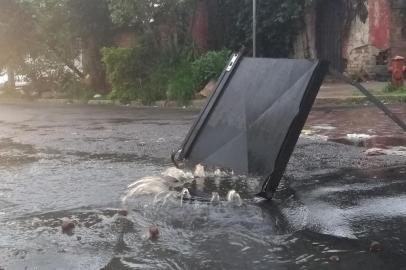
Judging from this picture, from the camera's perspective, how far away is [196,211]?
5223mm

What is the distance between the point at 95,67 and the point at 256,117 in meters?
17.3

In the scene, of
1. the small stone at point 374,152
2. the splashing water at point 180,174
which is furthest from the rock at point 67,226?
the small stone at point 374,152

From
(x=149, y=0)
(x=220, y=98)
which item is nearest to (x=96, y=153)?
(x=220, y=98)

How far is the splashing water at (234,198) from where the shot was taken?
5.44 metres

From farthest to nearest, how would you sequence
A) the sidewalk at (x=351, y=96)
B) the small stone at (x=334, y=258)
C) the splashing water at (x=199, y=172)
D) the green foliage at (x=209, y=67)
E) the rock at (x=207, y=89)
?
the green foliage at (x=209, y=67) → the rock at (x=207, y=89) → the sidewalk at (x=351, y=96) → the splashing water at (x=199, y=172) → the small stone at (x=334, y=258)

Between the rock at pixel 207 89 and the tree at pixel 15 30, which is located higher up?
the tree at pixel 15 30

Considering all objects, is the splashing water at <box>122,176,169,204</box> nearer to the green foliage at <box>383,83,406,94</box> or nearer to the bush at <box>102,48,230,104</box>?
the green foliage at <box>383,83,406,94</box>

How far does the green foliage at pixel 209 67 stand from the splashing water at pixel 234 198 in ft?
41.3

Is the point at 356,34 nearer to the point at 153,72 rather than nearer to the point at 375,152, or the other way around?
the point at 153,72

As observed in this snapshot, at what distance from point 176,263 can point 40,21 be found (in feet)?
67.0

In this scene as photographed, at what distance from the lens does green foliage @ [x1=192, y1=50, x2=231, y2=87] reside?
1816 cm

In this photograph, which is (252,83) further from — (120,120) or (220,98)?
(120,120)

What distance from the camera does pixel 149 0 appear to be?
736 inches

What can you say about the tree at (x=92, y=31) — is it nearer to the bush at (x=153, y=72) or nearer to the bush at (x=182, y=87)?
the bush at (x=153, y=72)
